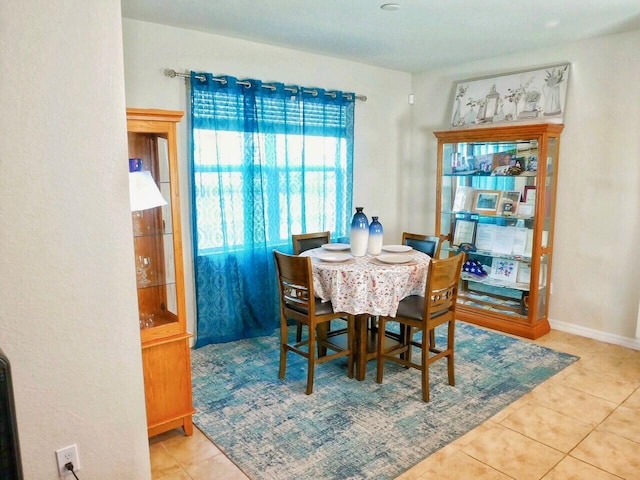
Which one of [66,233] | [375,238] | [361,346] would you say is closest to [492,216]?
[375,238]

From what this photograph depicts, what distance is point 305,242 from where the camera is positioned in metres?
3.88

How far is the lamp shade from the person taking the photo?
2.39 meters

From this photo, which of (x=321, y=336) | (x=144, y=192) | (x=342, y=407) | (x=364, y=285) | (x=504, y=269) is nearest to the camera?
(x=144, y=192)

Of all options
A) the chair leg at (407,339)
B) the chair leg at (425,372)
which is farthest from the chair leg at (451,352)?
the chair leg at (407,339)

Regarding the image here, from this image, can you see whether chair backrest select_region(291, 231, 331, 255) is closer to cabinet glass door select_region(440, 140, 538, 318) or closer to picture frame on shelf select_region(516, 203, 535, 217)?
cabinet glass door select_region(440, 140, 538, 318)

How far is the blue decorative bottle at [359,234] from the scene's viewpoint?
3.36 m

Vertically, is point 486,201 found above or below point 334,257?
above

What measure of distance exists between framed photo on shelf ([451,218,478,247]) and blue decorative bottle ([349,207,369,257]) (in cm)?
162

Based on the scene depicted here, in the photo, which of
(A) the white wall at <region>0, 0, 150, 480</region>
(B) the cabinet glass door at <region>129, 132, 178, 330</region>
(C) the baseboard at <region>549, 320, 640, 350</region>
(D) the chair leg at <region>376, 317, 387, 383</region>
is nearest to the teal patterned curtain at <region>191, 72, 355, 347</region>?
(B) the cabinet glass door at <region>129, 132, 178, 330</region>

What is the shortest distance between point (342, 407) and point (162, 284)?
1314 millimetres

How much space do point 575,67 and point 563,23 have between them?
649 millimetres

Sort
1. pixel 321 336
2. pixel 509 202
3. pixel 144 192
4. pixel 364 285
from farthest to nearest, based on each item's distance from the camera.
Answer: pixel 509 202, pixel 321 336, pixel 364 285, pixel 144 192

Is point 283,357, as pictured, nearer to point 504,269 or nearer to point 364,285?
point 364,285

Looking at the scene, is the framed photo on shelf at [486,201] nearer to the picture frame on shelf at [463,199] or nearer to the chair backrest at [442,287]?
the picture frame on shelf at [463,199]
